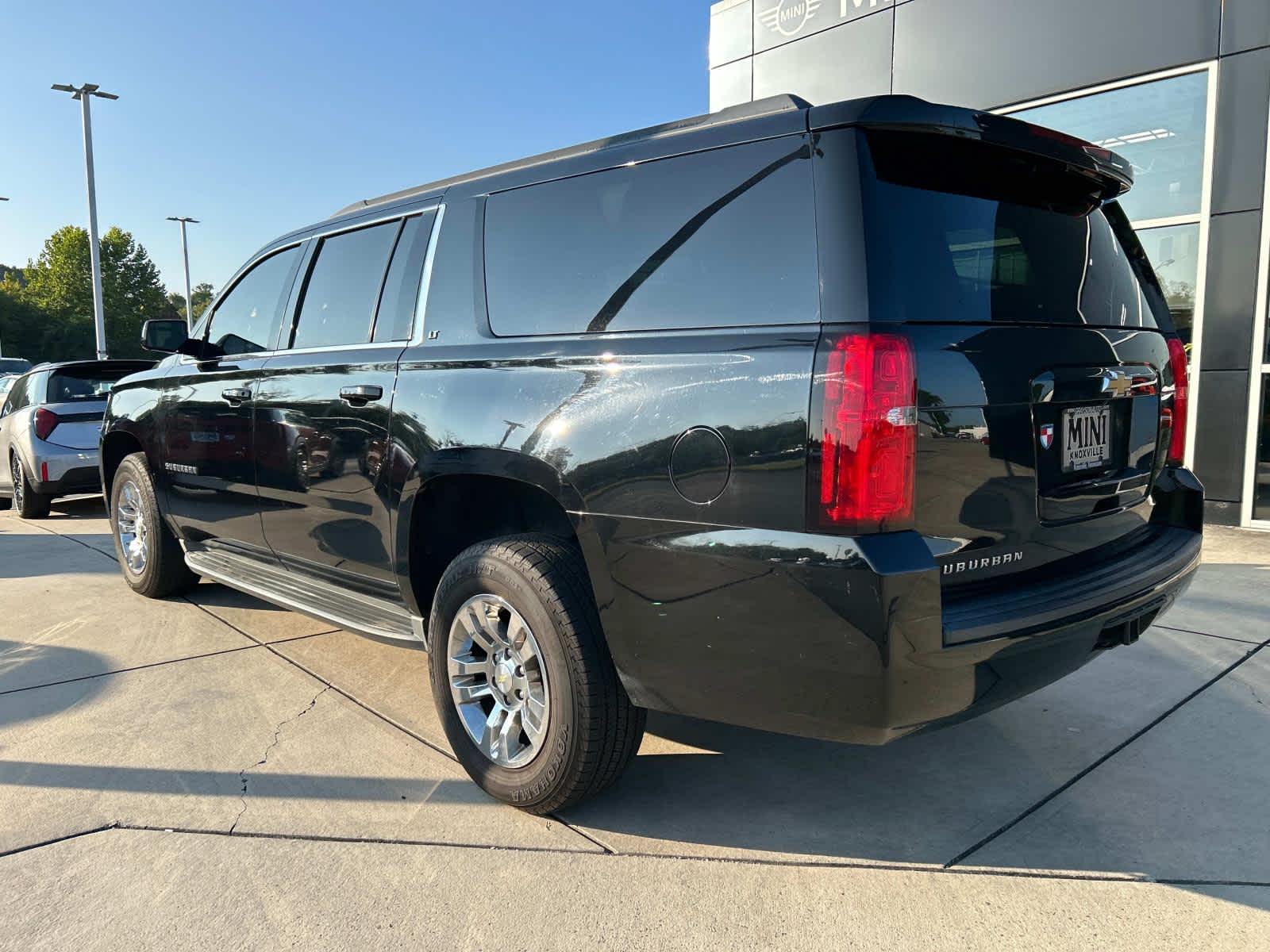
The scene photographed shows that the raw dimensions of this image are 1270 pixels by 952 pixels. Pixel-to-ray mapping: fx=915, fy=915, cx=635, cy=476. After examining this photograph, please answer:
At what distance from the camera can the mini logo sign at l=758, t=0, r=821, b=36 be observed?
10.2 meters

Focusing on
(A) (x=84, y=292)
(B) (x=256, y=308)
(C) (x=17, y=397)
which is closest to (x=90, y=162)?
(C) (x=17, y=397)

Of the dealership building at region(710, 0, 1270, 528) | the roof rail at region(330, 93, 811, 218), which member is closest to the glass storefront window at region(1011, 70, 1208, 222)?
the dealership building at region(710, 0, 1270, 528)

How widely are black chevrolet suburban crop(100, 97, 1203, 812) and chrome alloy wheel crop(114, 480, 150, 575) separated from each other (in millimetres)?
2199

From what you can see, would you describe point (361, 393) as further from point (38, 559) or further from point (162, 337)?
point (38, 559)

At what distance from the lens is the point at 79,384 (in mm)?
8727

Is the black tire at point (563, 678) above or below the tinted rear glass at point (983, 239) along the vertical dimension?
below

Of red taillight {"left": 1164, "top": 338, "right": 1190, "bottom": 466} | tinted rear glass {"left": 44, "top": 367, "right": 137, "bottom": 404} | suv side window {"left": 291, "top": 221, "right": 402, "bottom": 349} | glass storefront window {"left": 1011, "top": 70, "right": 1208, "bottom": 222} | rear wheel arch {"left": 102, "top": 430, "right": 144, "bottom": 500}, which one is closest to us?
red taillight {"left": 1164, "top": 338, "right": 1190, "bottom": 466}

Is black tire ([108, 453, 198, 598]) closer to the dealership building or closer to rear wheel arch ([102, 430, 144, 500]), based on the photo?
rear wheel arch ([102, 430, 144, 500])

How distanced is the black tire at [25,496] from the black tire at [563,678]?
7567mm

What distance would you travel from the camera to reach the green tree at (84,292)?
59625mm

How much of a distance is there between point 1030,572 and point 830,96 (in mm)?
8984

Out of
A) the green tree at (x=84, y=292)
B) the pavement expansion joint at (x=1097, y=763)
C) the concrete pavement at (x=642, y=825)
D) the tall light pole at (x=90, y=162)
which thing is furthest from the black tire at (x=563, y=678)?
the green tree at (x=84, y=292)

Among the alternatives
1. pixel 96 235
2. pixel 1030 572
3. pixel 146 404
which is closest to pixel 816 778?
pixel 1030 572

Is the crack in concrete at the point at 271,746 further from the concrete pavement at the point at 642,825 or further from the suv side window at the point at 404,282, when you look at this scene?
the suv side window at the point at 404,282
